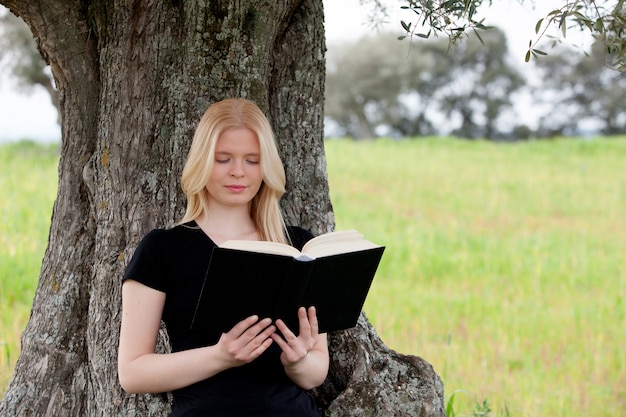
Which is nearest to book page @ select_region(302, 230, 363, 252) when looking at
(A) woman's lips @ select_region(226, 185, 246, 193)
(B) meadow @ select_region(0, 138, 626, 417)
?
(A) woman's lips @ select_region(226, 185, 246, 193)

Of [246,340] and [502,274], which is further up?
[246,340]

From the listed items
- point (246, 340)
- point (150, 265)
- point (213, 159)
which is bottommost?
point (246, 340)

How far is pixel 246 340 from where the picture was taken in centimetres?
246

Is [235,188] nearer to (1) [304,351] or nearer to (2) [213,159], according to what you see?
(2) [213,159]

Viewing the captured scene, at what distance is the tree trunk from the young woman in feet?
1.57

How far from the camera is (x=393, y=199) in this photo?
13.4 metres

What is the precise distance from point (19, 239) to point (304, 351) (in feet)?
19.6

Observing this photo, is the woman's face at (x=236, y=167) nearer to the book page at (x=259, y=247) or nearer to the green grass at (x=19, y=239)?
the book page at (x=259, y=247)

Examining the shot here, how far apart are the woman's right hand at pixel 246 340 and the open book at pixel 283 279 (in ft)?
0.09

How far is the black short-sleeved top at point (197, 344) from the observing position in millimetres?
2631

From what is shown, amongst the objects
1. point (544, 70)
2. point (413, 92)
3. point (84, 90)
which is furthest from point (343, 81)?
point (84, 90)

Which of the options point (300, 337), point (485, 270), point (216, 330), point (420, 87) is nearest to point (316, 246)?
point (300, 337)

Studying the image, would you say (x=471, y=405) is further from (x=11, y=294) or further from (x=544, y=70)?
(x=544, y=70)

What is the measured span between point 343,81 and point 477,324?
3455cm
